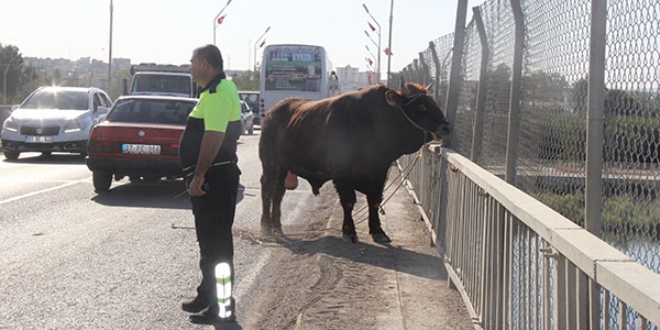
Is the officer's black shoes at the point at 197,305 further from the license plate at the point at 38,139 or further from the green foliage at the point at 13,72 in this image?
the green foliage at the point at 13,72

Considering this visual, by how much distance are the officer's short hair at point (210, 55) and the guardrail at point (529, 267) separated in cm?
192

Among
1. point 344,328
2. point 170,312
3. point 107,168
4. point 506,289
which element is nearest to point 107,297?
point 170,312

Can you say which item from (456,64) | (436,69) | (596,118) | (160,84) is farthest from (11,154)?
(596,118)

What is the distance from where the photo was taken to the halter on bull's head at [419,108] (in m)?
8.50

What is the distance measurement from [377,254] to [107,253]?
8.81ft

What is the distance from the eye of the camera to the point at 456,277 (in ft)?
20.9

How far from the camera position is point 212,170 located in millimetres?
6023

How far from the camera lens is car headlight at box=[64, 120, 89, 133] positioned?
63.7 ft

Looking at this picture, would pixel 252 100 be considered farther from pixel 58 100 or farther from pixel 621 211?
pixel 621 211

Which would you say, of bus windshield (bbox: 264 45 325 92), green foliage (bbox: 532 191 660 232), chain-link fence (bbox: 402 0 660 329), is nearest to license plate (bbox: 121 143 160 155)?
chain-link fence (bbox: 402 0 660 329)

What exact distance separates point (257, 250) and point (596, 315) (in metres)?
6.54

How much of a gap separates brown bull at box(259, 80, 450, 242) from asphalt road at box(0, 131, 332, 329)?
1.08 m

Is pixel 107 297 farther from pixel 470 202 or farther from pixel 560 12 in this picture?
pixel 560 12

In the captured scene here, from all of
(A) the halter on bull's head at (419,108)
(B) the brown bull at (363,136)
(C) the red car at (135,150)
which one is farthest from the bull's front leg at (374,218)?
(C) the red car at (135,150)
